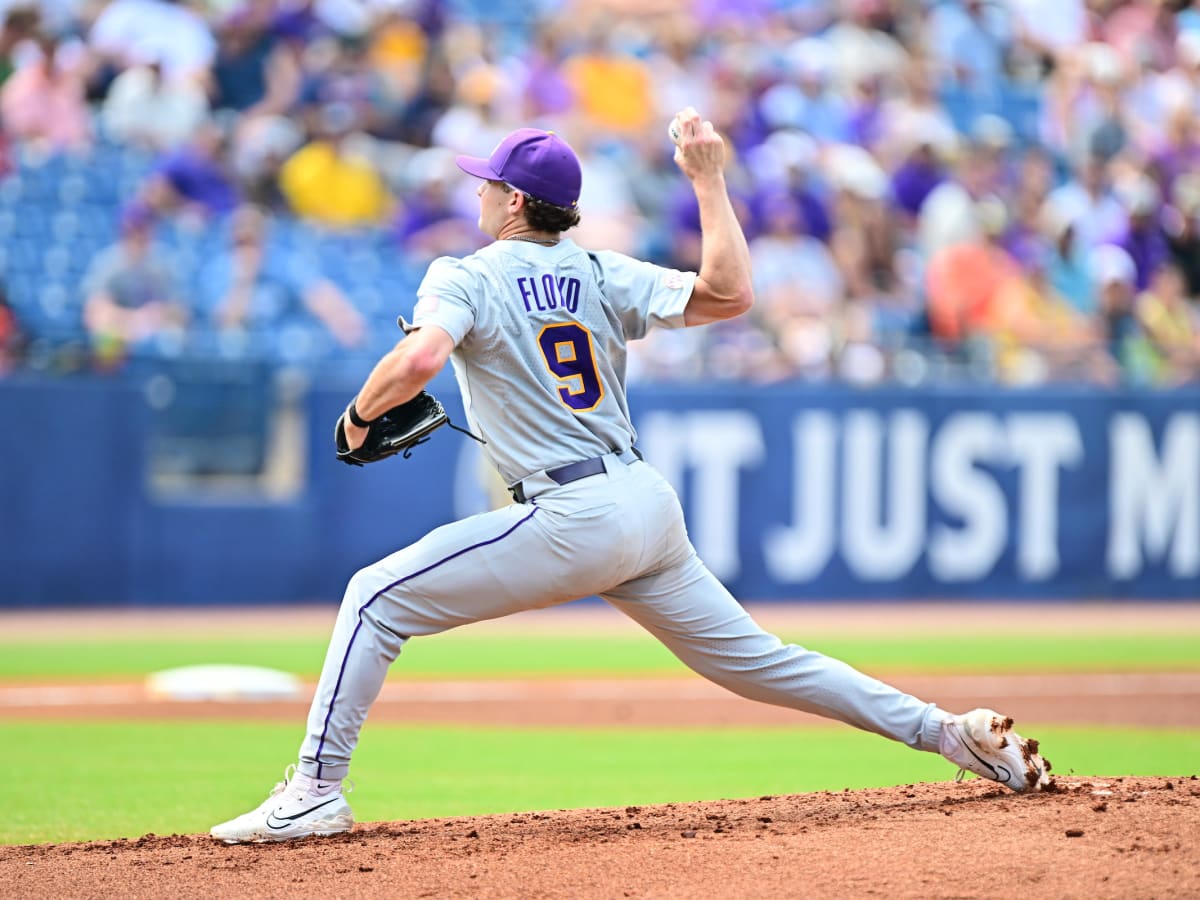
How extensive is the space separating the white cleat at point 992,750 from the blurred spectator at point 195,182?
9.30 metres

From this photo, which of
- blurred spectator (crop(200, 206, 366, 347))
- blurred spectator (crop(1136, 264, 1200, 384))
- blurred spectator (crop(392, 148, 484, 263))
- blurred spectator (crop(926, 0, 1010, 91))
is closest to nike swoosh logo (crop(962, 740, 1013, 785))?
blurred spectator (crop(200, 206, 366, 347))

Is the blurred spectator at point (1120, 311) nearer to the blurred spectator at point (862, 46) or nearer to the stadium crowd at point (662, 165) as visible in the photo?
the stadium crowd at point (662, 165)

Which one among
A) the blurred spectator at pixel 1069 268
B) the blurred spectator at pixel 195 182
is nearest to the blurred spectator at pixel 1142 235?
the blurred spectator at pixel 1069 268

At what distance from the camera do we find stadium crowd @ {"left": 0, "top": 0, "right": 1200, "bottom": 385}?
12.7 metres

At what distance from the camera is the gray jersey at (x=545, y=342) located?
14.5 ft

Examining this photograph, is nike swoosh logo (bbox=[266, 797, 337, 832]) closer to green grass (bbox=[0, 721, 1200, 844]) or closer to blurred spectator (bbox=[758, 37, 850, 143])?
green grass (bbox=[0, 721, 1200, 844])

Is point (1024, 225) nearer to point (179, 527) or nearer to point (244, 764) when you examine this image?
point (179, 527)

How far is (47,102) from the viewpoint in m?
12.9

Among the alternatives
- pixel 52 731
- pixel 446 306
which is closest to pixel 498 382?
pixel 446 306

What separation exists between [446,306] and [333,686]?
110 centimetres

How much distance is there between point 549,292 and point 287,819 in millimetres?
1662

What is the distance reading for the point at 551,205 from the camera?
4.60 meters

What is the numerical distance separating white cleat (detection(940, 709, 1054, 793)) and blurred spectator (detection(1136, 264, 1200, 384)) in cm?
991

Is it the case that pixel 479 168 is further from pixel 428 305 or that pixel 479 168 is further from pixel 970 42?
pixel 970 42
